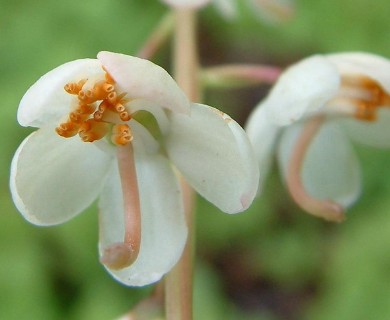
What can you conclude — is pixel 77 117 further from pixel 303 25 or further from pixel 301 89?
pixel 303 25

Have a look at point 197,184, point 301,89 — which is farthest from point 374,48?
point 197,184

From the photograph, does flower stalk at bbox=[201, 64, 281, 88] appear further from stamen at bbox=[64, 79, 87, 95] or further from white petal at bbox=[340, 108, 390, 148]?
stamen at bbox=[64, 79, 87, 95]

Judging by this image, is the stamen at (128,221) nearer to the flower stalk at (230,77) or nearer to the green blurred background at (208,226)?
the flower stalk at (230,77)

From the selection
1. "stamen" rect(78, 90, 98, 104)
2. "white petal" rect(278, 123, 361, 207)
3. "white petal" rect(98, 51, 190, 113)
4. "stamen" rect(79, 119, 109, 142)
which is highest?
"white petal" rect(98, 51, 190, 113)

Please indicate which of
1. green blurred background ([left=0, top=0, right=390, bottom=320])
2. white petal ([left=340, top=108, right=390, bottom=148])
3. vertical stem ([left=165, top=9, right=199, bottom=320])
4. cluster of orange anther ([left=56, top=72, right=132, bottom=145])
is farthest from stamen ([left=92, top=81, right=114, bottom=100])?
green blurred background ([left=0, top=0, right=390, bottom=320])

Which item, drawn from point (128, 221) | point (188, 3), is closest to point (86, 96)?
point (128, 221)

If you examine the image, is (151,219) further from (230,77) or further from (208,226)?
(208,226)

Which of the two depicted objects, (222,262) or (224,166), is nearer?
(224,166)
